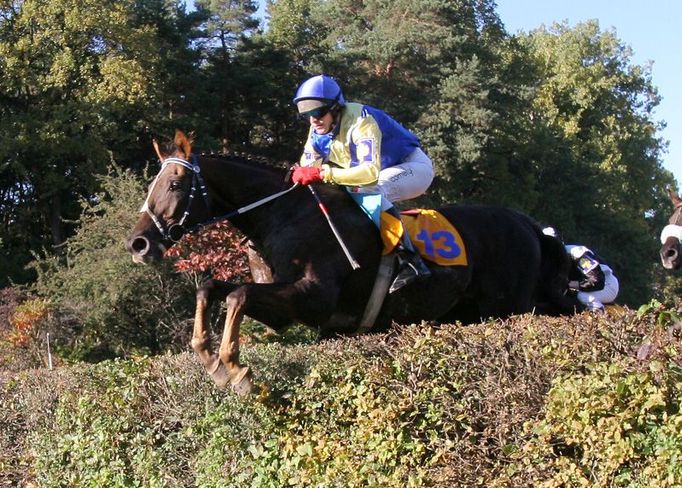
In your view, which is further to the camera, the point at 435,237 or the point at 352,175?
the point at 435,237

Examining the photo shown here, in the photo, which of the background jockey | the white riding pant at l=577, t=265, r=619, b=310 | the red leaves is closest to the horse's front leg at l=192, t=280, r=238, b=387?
the background jockey

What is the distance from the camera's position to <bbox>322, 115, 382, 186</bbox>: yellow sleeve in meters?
6.34

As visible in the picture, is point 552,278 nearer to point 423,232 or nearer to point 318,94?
point 423,232

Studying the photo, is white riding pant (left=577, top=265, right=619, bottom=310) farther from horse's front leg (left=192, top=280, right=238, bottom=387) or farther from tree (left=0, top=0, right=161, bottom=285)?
tree (left=0, top=0, right=161, bottom=285)

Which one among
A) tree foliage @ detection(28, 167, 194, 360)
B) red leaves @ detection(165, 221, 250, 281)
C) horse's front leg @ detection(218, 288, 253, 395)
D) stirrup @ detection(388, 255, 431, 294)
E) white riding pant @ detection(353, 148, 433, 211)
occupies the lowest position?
tree foliage @ detection(28, 167, 194, 360)

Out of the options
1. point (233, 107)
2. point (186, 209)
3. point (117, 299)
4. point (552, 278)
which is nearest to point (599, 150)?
point (233, 107)

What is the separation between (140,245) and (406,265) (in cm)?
169

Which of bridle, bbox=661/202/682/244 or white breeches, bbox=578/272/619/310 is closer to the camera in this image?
bridle, bbox=661/202/682/244

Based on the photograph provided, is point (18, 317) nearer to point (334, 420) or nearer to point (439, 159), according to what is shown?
point (334, 420)

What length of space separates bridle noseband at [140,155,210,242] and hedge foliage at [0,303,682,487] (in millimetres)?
765

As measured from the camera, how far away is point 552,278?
8156 millimetres

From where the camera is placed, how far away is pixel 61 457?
21.3 feet

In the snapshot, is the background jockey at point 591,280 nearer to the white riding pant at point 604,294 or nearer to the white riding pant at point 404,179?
the white riding pant at point 604,294

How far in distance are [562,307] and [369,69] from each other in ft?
85.7
